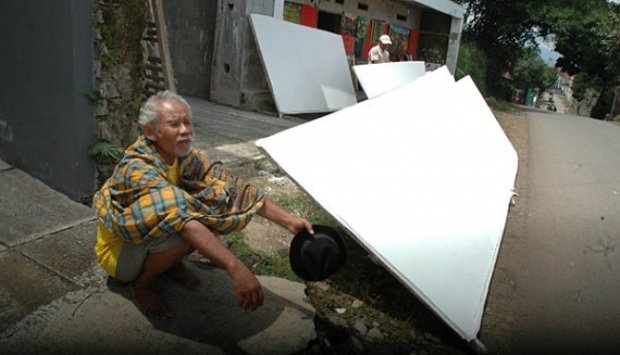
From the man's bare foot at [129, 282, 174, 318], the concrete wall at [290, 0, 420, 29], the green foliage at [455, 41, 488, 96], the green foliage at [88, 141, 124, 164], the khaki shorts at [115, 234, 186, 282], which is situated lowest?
the man's bare foot at [129, 282, 174, 318]

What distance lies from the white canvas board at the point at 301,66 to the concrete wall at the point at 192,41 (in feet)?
3.62

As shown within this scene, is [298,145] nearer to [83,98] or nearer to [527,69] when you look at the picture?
[83,98]

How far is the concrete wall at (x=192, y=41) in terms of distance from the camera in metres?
7.67

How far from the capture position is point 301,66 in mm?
7797

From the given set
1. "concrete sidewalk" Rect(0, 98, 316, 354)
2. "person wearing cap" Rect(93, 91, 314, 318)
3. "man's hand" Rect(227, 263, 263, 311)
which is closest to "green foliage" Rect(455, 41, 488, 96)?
"concrete sidewalk" Rect(0, 98, 316, 354)

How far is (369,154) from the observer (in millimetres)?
2650

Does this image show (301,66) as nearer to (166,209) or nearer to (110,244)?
(110,244)

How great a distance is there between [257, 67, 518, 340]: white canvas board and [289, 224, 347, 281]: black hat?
17 cm

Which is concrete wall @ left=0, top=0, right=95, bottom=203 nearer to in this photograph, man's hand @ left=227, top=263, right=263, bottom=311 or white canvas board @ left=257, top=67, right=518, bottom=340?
white canvas board @ left=257, top=67, right=518, bottom=340

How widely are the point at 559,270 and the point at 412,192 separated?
4.63 ft

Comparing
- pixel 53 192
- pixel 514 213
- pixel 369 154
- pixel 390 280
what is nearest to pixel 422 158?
pixel 369 154

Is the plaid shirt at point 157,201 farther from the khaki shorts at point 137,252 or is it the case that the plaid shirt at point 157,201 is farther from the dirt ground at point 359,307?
the dirt ground at point 359,307

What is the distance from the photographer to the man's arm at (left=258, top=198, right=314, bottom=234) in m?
2.10

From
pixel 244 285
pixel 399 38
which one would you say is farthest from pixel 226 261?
pixel 399 38
